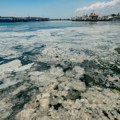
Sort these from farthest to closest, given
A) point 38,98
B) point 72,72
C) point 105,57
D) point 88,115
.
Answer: point 105,57, point 72,72, point 38,98, point 88,115

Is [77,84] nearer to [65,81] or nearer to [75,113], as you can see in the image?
[65,81]

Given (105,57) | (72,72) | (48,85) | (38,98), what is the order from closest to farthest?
(38,98), (48,85), (72,72), (105,57)

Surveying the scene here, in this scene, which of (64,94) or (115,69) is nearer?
(64,94)

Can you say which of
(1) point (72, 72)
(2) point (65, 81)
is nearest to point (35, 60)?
(1) point (72, 72)

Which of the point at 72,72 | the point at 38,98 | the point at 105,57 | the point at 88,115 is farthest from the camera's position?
the point at 105,57

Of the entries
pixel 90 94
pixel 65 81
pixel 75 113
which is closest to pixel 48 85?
pixel 65 81

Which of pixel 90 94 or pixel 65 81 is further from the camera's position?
pixel 65 81

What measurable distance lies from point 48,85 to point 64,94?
83cm

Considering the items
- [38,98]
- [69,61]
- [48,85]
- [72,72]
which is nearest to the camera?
[38,98]

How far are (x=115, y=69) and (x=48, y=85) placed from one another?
125 inches

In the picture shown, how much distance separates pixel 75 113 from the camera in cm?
386

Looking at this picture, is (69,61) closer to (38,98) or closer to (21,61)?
(21,61)

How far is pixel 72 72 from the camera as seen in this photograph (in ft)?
22.1

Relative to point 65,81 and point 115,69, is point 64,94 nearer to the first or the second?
point 65,81
